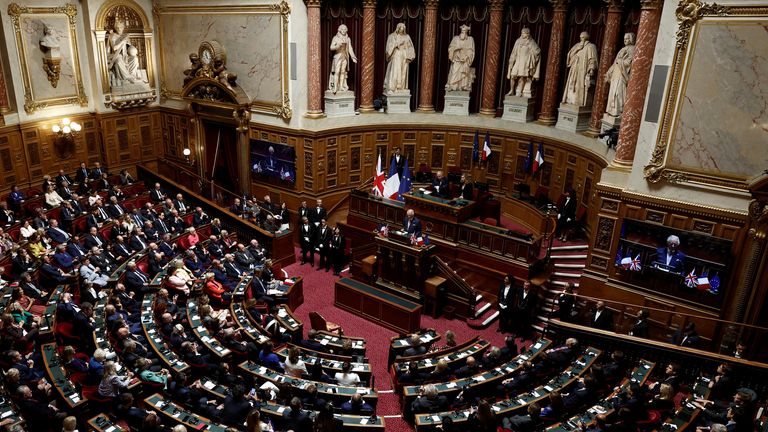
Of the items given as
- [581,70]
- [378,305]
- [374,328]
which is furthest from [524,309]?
[581,70]

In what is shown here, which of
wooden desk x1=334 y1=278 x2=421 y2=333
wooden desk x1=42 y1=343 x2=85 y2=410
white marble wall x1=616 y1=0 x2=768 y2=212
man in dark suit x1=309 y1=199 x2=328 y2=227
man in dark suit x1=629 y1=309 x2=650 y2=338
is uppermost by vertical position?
white marble wall x1=616 y1=0 x2=768 y2=212

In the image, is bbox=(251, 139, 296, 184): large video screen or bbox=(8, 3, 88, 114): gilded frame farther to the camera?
bbox=(251, 139, 296, 184): large video screen

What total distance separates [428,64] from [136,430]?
15.3 metres

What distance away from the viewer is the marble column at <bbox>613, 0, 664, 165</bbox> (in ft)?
40.0

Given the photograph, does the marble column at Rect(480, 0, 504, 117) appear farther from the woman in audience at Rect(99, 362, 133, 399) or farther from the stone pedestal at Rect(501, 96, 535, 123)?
the woman in audience at Rect(99, 362, 133, 399)

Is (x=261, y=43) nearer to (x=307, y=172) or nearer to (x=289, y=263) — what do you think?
(x=307, y=172)

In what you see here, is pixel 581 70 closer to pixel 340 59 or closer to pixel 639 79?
pixel 639 79

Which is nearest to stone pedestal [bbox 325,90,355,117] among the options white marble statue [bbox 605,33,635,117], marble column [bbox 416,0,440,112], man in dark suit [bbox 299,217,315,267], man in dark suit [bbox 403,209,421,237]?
marble column [bbox 416,0,440,112]

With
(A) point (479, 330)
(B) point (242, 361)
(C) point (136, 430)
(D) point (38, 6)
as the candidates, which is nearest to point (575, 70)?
(A) point (479, 330)

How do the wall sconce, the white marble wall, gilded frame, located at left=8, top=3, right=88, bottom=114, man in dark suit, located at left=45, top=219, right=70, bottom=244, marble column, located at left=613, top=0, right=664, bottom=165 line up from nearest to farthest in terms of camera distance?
the white marble wall, marble column, located at left=613, top=0, right=664, bottom=165, man in dark suit, located at left=45, top=219, right=70, bottom=244, gilded frame, located at left=8, top=3, right=88, bottom=114, the wall sconce

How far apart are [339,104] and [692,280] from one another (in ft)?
40.1

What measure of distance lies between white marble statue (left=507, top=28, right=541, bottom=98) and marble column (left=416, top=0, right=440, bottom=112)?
2.77 meters

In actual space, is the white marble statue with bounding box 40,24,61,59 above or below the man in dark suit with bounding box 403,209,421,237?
above

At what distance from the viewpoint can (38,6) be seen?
18.3 meters
